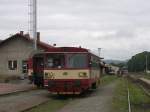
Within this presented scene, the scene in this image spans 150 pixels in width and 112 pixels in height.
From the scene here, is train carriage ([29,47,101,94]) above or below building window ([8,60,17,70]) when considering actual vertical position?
below

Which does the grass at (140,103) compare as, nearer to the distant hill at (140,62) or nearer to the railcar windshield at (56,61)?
the railcar windshield at (56,61)

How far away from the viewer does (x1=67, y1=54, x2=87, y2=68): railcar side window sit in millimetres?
27000

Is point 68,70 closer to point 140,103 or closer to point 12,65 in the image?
point 140,103

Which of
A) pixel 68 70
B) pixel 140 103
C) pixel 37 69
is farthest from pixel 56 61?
pixel 37 69

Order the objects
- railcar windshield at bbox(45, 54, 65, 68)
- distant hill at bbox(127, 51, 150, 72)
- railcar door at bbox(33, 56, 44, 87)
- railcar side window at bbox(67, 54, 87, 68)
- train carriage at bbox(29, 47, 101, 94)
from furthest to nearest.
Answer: distant hill at bbox(127, 51, 150, 72), railcar door at bbox(33, 56, 44, 87), railcar windshield at bbox(45, 54, 65, 68), railcar side window at bbox(67, 54, 87, 68), train carriage at bbox(29, 47, 101, 94)

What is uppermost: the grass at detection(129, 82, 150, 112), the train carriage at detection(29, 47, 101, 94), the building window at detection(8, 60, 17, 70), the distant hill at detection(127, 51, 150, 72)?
the distant hill at detection(127, 51, 150, 72)

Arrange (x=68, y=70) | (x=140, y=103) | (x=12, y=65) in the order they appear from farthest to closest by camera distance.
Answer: (x=12, y=65) → (x=68, y=70) → (x=140, y=103)

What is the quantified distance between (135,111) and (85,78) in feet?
24.4

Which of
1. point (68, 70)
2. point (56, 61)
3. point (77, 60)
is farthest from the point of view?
point (56, 61)

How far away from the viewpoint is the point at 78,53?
27.0 m

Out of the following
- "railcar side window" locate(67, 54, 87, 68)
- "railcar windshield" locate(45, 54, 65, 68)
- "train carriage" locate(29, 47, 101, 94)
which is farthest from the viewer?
"railcar windshield" locate(45, 54, 65, 68)

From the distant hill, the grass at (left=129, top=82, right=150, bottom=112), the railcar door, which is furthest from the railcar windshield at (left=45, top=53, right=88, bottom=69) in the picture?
the distant hill

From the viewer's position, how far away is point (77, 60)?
27.1m

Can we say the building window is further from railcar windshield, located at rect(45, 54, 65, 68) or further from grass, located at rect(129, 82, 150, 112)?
railcar windshield, located at rect(45, 54, 65, 68)
